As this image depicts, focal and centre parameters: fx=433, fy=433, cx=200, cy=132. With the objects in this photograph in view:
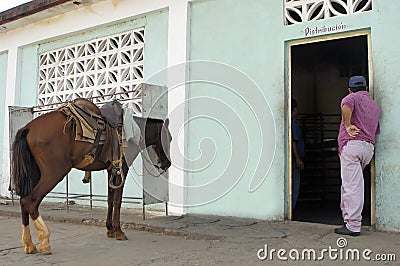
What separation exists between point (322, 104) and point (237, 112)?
451cm

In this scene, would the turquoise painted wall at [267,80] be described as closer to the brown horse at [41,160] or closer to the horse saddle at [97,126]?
the horse saddle at [97,126]

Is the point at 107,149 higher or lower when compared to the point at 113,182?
higher

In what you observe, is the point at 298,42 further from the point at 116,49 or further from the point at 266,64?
the point at 116,49

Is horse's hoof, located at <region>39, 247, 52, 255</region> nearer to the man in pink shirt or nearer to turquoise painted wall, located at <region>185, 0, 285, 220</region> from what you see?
turquoise painted wall, located at <region>185, 0, 285, 220</region>

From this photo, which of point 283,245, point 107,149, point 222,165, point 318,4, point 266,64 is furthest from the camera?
point 222,165

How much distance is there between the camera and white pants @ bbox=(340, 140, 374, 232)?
4.88m

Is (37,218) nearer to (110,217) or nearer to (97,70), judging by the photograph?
(110,217)

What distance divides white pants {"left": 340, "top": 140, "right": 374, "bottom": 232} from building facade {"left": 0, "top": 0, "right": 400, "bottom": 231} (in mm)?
305

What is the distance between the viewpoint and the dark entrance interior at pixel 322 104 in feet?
28.6

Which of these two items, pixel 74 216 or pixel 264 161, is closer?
pixel 264 161

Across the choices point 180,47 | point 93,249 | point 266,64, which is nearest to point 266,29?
point 266,64

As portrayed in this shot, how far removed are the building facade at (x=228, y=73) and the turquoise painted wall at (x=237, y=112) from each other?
0.02 m

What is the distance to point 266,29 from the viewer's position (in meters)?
6.06

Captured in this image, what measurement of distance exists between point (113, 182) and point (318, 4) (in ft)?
11.4
